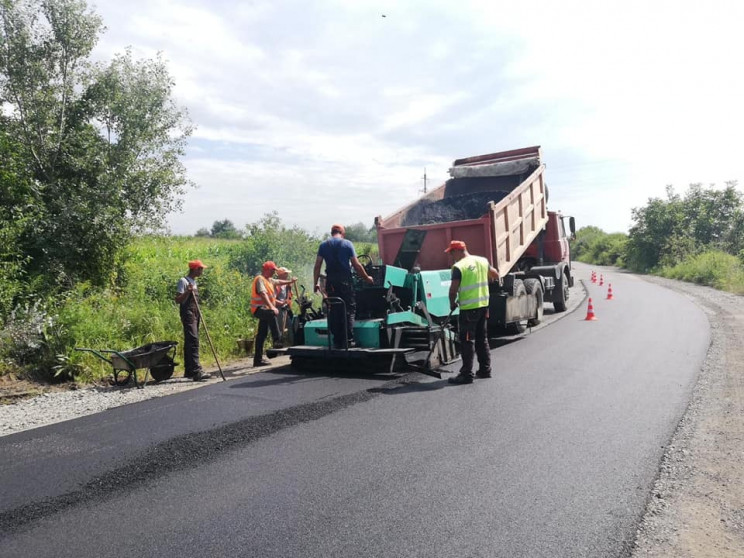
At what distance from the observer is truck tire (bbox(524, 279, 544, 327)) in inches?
387

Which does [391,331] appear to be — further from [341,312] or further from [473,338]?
[473,338]

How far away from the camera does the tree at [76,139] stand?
9023 millimetres

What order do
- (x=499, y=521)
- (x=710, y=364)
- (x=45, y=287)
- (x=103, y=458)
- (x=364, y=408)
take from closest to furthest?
1. (x=499, y=521)
2. (x=103, y=458)
3. (x=364, y=408)
4. (x=710, y=364)
5. (x=45, y=287)

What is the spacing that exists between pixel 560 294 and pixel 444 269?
4975mm

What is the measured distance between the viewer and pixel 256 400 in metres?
5.42

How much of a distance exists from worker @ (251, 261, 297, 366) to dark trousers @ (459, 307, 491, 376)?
8.70 feet

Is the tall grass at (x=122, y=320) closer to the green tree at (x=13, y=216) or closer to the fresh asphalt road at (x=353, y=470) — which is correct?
the green tree at (x=13, y=216)

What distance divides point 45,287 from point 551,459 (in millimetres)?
7923

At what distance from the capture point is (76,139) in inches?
382

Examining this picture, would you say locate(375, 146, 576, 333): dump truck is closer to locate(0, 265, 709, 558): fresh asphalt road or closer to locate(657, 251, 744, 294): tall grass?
locate(0, 265, 709, 558): fresh asphalt road

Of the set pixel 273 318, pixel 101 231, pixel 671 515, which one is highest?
pixel 101 231

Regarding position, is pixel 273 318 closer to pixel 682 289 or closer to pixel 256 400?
pixel 256 400

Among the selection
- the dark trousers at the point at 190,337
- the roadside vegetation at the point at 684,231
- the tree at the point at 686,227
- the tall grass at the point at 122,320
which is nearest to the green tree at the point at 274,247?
the tall grass at the point at 122,320

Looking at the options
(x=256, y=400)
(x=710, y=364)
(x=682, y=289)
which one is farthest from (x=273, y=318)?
(x=682, y=289)
